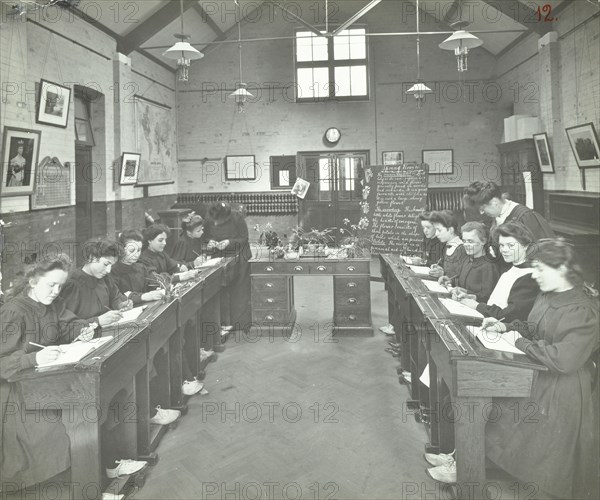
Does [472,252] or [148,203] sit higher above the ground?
[148,203]

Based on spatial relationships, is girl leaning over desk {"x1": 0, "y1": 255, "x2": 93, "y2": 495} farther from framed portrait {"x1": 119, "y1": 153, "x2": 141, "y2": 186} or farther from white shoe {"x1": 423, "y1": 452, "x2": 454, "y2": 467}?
framed portrait {"x1": 119, "y1": 153, "x2": 141, "y2": 186}

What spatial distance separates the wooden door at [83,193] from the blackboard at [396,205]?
487cm

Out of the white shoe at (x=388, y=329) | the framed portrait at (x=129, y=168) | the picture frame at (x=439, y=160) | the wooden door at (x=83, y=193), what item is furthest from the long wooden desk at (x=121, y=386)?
the picture frame at (x=439, y=160)

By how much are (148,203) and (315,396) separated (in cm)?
802

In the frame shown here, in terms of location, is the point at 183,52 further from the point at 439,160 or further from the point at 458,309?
the point at 439,160

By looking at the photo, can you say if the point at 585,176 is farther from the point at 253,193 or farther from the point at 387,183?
the point at 253,193

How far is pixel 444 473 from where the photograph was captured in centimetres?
309

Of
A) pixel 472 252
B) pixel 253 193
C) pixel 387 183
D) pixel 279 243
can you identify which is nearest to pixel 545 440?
pixel 472 252

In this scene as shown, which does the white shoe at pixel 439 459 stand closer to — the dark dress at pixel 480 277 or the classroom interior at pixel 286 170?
the classroom interior at pixel 286 170

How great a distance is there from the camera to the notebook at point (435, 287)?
414 cm

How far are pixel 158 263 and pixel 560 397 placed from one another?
3700 mm

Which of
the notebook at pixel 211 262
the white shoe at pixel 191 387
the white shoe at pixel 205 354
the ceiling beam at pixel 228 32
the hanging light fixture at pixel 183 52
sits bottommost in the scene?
the white shoe at pixel 191 387

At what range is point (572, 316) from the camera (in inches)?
101

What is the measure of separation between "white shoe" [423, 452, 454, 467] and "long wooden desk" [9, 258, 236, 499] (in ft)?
5.83
